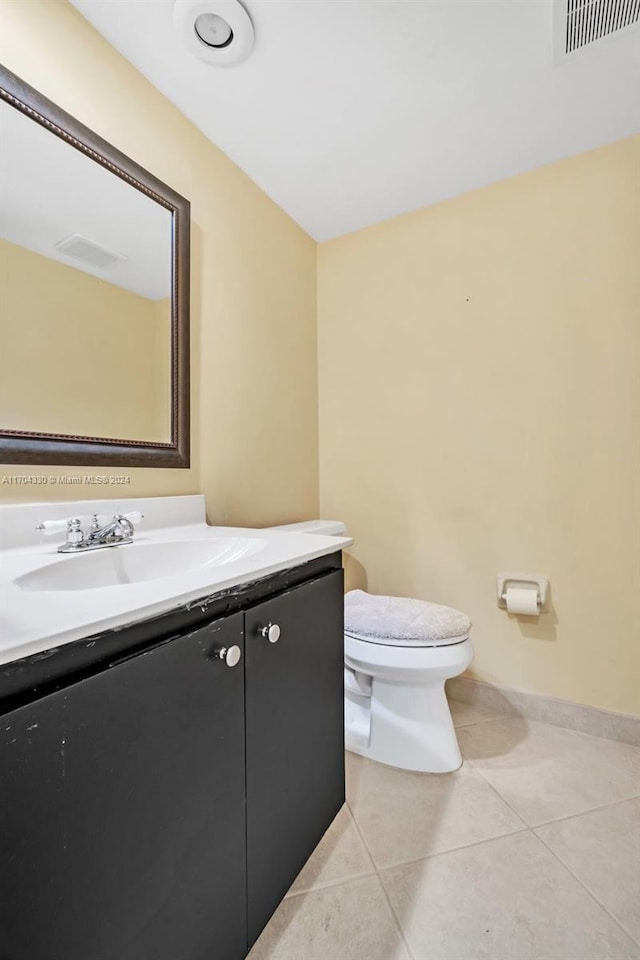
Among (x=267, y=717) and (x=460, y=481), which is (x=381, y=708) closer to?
(x=267, y=717)

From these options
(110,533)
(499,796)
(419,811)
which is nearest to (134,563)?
(110,533)

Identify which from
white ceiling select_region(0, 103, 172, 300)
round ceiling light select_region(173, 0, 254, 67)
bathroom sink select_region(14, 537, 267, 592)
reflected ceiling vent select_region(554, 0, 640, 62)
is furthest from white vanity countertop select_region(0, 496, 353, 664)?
reflected ceiling vent select_region(554, 0, 640, 62)

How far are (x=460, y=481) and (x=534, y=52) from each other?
134 cm

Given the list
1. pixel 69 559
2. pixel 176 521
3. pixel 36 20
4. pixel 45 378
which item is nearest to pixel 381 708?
pixel 176 521

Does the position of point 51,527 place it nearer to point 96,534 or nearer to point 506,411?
point 96,534

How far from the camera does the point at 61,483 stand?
1.04 metres

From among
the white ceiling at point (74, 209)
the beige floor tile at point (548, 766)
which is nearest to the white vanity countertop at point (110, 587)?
the white ceiling at point (74, 209)

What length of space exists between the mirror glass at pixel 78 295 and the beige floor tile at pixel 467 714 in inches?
58.9

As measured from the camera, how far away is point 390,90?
51.4 inches

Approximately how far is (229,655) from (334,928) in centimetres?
68

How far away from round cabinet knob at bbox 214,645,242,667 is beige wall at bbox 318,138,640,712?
127cm

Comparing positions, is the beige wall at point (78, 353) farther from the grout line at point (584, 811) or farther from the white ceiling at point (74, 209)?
the grout line at point (584, 811)

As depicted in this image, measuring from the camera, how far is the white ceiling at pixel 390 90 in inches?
43.8

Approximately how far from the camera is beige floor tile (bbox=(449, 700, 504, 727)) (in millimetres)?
1626
